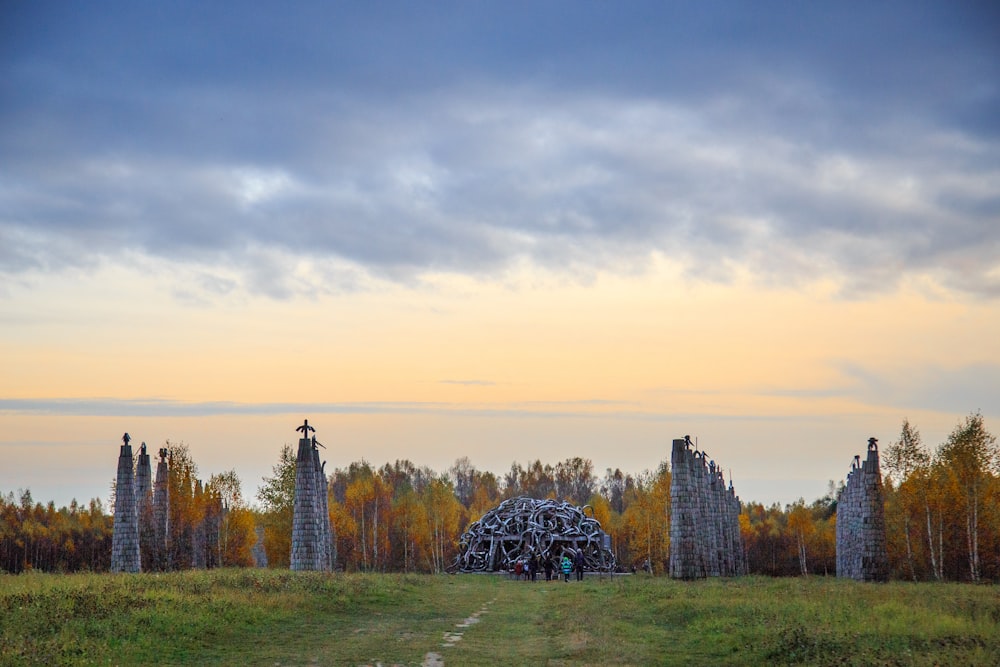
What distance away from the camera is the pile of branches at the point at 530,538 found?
56094 mm

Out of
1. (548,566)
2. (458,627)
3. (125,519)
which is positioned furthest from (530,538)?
(458,627)

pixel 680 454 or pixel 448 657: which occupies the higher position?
pixel 680 454

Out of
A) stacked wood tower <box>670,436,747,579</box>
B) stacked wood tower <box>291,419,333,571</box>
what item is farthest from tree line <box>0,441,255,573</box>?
stacked wood tower <box>670,436,747,579</box>

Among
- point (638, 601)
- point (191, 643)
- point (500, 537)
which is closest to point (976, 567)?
point (638, 601)

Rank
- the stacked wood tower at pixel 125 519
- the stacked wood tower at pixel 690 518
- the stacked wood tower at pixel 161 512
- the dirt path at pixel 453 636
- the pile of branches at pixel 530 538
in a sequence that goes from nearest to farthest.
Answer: the dirt path at pixel 453 636 < the stacked wood tower at pixel 125 519 < the stacked wood tower at pixel 690 518 < the stacked wood tower at pixel 161 512 < the pile of branches at pixel 530 538

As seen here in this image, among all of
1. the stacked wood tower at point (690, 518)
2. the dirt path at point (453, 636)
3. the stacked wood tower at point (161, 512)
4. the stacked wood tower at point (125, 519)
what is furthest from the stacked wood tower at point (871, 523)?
the stacked wood tower at point (161, 512)

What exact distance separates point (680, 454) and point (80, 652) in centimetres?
2514

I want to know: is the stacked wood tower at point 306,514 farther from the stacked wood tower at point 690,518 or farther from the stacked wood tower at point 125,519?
the stacked wood tower at point 690,518

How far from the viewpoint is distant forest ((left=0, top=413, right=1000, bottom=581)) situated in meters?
44.4

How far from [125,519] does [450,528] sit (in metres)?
57.9

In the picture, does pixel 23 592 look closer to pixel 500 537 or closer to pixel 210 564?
pixel 500 537

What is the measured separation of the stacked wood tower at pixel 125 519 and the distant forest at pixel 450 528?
7213 mm

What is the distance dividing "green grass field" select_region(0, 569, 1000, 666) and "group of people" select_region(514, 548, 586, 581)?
19.3 m

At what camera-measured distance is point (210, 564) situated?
211 ft
